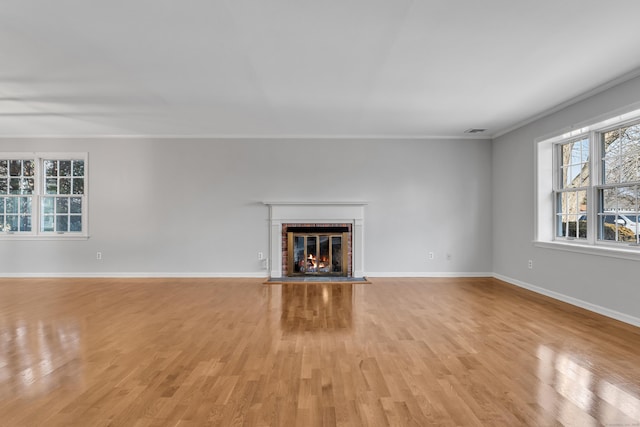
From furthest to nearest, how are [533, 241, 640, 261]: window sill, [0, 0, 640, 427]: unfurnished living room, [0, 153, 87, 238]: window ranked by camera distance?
[0, 153, 87, 238]: window < [533, 241, 640, 261]: window sill < [0, 0, 640, 427]: unfurnished living room

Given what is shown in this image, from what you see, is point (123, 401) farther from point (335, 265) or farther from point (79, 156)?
point (79, 156)

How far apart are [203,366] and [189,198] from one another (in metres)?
4.47

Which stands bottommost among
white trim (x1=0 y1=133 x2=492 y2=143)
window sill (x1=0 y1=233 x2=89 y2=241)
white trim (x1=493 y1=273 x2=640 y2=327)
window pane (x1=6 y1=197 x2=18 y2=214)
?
white trim (x1=493 y1=273 x2=640 y2=327)

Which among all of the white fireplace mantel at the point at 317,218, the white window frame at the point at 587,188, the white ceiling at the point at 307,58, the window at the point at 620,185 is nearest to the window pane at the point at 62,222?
the white ceiling at the point at 307,58

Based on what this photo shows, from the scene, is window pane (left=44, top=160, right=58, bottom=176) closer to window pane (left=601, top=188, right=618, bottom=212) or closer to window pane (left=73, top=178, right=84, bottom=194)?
window pane (left=73, top=178, right=84, bottom=194)

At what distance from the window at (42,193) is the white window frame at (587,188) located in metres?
7.59

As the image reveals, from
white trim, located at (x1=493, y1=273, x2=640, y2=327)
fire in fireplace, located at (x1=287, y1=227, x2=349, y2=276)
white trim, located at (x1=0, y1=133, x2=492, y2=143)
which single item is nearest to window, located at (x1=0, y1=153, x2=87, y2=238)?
white trim, located at (x1=0, y1=133, x2=492, y2=143)

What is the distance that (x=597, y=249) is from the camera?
13.8ft

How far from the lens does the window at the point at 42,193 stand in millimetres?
6660

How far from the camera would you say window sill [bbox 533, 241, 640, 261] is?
3762mm

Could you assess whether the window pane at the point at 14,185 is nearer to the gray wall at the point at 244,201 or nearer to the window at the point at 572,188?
the gray wall at the point at 244,201

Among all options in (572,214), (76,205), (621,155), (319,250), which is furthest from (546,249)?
(76,205)

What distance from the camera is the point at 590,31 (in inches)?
110

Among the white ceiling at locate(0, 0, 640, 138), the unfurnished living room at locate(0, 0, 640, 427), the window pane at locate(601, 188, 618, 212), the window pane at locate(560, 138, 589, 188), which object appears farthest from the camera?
the window pane at locate(560, 138, 589, 188)
